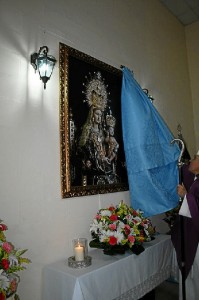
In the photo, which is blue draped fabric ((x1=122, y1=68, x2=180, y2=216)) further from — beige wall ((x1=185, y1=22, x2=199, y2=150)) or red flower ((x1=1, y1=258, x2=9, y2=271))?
beige wall ((x1=185, y1=22, x2=199, y2=150))

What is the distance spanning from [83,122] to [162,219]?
205cm

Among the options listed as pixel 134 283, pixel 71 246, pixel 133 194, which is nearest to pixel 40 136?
pixel 71 246

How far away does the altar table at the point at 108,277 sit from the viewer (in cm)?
190

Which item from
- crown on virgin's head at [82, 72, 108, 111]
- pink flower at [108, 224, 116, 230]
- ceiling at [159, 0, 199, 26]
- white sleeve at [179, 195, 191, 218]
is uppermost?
ceiling at [159, 0, 199, 26]

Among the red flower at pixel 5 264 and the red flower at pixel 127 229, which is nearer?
the red flower at pixel 5 264

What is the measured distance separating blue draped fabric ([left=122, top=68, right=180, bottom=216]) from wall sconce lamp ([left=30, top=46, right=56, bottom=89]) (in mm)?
1104

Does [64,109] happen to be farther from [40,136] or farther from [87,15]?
[87,15]

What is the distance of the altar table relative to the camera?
1.90 meters

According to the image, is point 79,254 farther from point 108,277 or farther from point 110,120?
point 110,120

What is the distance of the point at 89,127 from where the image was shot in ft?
8.87

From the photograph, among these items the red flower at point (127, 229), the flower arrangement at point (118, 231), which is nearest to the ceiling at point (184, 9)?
the flower arrangement at point (118, 231)

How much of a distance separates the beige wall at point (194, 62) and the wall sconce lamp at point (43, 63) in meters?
3.71

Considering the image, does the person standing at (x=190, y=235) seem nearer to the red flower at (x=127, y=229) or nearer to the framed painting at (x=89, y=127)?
the red flower at (x=127, y=229)

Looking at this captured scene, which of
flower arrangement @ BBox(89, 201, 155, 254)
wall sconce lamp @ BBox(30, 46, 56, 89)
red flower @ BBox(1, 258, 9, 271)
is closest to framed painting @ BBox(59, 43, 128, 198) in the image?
wall sconce lamp @ BBox(30, 46, 56, 89)
